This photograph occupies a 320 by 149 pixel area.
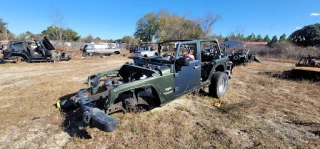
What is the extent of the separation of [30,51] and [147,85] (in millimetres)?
12419

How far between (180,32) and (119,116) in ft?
82.5

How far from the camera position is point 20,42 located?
37.7 ft

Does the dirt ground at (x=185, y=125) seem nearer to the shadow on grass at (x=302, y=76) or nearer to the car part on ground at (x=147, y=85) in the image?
the car part on ground at (x=147, y=85)

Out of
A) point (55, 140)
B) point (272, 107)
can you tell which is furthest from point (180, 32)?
point (55, 140)

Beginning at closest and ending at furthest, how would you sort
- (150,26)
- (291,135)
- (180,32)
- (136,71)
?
(291,135), (136,71), (180,32), (150,26)

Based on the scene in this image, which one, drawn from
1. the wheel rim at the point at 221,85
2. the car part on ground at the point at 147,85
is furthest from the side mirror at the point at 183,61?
the wheel rim at the point at 221,85

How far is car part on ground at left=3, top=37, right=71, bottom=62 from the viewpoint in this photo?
11312 millimetres

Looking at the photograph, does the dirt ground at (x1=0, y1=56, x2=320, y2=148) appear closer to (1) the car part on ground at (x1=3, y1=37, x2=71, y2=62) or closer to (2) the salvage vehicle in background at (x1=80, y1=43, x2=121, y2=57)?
(1) the car part on ground at (x1=3, y1=37, x2=71, y2=62)

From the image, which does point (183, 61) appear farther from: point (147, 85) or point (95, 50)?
point (95, 50)

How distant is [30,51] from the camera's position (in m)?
11.7

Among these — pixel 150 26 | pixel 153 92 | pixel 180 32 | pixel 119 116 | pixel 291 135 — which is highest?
pixel 150 26

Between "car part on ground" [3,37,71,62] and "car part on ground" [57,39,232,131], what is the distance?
10513mm

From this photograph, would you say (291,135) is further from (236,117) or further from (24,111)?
(24,111)

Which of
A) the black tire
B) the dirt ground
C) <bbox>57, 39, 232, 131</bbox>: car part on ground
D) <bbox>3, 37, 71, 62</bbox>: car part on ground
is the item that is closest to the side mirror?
<bbox>57, 39, 232, 131</bbox>: car part on ground
